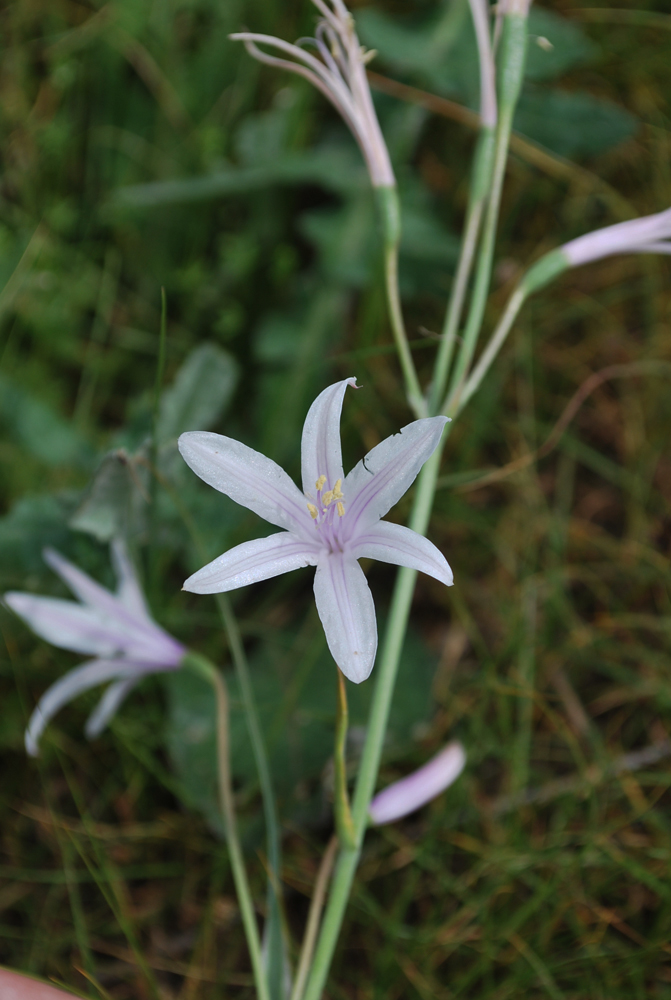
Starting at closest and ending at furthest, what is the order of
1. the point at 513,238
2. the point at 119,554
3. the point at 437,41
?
the point at 119,554 → the point at 437,41 → the point at 513,238

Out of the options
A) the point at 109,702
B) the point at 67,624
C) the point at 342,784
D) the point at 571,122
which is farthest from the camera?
the point at 571,122

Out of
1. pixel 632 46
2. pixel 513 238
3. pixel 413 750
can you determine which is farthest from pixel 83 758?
pixel 632 46

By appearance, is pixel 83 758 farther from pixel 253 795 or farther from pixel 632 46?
pixel 632 46

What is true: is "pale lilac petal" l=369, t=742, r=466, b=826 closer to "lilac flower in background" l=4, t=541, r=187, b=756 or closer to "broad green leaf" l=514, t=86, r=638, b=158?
"lilac flower in background" l=4, t=541, r=187, b=756

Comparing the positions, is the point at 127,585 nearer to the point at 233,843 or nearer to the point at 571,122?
the point at 233,843

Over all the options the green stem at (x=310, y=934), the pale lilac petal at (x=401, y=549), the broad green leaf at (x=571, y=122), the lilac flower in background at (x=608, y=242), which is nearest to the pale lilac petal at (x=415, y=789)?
the green stem at (x=310, y=934)

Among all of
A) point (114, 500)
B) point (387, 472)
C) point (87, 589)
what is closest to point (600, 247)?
point (387, 472)
